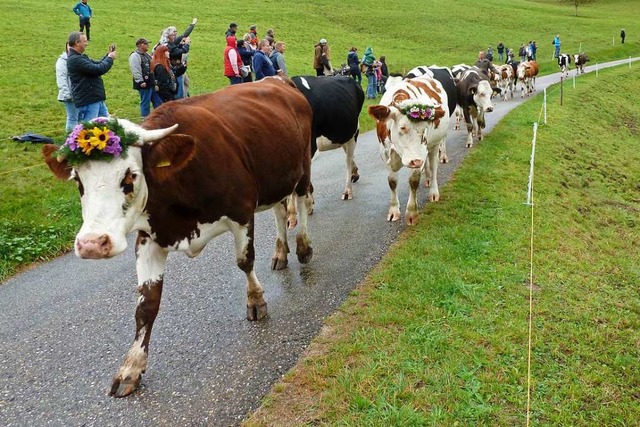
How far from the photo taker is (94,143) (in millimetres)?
3268

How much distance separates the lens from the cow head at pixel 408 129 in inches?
277

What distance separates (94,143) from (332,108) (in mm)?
4910

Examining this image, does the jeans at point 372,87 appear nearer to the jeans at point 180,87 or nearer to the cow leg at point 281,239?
the jeans at point 180,87

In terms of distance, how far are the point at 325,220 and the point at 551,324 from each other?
3.68 m

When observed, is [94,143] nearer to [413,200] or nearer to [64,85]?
[413,200]

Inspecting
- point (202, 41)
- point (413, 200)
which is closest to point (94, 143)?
point (413, 200)

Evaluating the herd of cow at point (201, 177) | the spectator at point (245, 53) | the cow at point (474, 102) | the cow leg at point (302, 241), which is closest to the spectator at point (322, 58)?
the spectator at point (245, 53)

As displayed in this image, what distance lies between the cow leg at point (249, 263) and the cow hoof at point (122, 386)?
4.34 feet

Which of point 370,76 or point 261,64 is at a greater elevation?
point 261,64

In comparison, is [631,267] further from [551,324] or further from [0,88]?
[0,88]

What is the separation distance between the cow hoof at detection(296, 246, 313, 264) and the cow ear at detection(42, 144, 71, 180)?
10.2 ft

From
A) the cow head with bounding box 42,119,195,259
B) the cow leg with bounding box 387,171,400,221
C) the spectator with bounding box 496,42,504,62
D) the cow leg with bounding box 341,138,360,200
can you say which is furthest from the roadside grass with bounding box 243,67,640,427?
the spectator with bounding box 496,42,504,62

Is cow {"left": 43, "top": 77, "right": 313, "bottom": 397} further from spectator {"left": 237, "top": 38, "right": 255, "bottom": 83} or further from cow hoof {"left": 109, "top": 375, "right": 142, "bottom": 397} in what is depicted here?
spectator {"left": 237, "top": 38, "right": 255, "bottom": 83}

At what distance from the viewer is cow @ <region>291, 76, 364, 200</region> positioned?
298 inches
